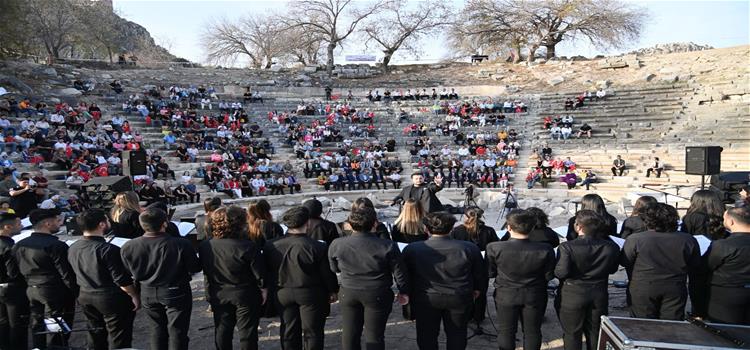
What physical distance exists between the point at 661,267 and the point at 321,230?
10.4 ft

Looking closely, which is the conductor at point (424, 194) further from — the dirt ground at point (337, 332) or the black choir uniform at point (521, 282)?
the black choir uniform at point (521, 282)

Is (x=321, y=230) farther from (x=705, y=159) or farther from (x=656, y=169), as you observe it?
(x=656, y=169)

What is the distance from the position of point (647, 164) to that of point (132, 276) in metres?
19.3

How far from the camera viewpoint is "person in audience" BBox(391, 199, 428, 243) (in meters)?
5.02

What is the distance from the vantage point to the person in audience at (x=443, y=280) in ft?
12.4

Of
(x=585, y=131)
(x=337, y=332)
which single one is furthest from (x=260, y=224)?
(x=585, y=131)

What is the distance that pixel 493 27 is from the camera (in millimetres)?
36938

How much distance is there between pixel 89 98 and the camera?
2262cm

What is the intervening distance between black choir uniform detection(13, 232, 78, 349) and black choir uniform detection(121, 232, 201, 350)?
652 mm

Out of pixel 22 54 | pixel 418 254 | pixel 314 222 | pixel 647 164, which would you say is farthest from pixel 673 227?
pixel 22 54

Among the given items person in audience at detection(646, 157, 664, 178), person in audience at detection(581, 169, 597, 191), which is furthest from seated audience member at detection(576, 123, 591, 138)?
person in audience at detection(581, 169, 597, 191)

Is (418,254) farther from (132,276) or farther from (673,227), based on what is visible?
(132,276)

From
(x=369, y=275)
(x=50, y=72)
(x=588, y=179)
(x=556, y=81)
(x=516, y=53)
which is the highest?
(x=516, y=53)

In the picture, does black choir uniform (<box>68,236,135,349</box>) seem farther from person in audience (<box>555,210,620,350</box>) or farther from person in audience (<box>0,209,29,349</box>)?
person in audience (<box>555,210,620,350</box>)
